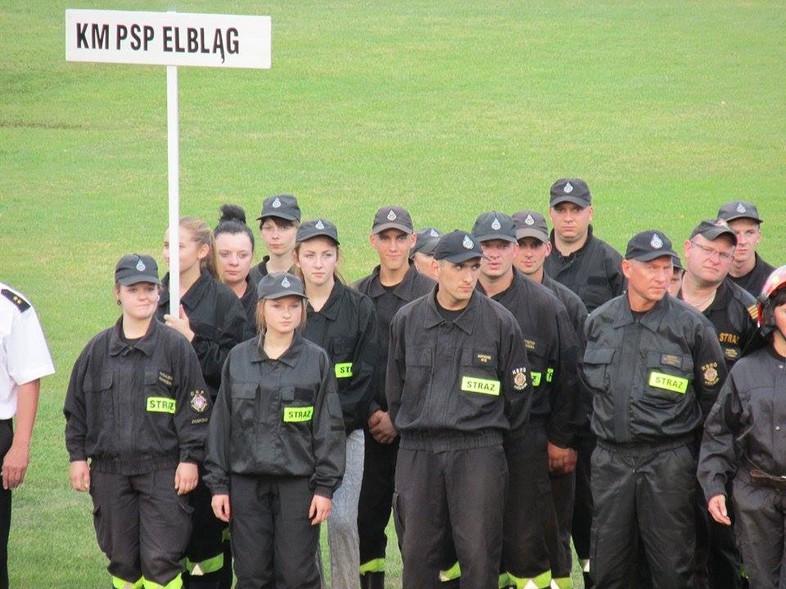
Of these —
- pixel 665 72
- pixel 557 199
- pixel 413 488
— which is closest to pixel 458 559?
pixel 413 488

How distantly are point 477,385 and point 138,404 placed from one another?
1.82 metres

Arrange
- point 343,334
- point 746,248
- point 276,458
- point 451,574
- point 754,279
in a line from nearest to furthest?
point 276,458 → point 451,574 → point 343,334 → point 746,248 → point 754,279

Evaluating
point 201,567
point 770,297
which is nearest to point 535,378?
point 770,297

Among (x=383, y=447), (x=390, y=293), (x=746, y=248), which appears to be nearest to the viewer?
(x=383, y=447)

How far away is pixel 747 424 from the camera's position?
24.1 ft

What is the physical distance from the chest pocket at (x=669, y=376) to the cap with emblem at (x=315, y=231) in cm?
199

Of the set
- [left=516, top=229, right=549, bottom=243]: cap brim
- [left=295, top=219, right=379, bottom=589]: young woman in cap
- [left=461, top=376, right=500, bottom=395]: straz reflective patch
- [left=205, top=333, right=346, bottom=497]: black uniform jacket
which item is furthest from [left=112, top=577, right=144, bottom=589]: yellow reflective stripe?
[left=516, top=229, right=549, bottom=243]: cap brim

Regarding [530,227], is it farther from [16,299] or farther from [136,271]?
[16,299]

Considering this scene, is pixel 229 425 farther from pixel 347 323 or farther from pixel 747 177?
pixel 747 177

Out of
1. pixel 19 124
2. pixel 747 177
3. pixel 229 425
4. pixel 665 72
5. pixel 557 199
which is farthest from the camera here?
pixel 665 72

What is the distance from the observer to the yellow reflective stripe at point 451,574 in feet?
26.7

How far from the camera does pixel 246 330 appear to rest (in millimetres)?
8766

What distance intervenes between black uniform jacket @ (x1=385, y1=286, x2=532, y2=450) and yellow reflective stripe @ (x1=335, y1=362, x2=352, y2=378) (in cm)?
52

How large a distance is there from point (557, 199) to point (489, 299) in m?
1.79
